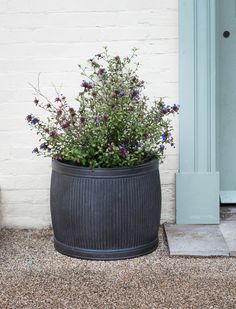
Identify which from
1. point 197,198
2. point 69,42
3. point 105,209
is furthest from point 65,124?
point 197,198

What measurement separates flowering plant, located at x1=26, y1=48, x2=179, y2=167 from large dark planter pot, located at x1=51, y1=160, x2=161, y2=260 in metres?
0.09

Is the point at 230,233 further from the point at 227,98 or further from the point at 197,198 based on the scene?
the point at 227,98

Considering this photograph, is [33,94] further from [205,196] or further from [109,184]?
[205,196]

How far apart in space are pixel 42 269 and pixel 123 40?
161 centimetres

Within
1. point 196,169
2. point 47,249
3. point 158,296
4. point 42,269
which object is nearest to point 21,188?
point 47,249

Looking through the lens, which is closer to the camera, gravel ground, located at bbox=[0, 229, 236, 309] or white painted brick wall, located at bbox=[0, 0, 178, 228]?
gravel ground, located at bbox=[0, 229, 236, 309]

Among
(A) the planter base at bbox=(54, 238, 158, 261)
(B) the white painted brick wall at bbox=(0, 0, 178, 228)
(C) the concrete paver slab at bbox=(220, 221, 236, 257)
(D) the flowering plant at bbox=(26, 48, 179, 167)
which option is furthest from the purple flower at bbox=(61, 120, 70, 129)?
(C) the concrete paver slab at bbox=(220, 221, 236, 257)

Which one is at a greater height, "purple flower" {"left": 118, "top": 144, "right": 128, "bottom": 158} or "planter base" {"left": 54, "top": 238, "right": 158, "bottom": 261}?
"purple flower" {"left": 118, "top": 144, "right": 128, "bottom": 158}

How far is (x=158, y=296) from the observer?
147 inches

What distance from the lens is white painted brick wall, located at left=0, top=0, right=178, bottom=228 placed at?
4.69 m

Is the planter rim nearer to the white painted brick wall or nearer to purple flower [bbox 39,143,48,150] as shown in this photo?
purple flower [bbox 39,143,48,150]

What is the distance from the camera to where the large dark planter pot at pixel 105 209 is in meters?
4.18

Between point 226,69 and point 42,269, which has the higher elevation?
point 226,69

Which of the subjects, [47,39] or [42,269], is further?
[47,39]
